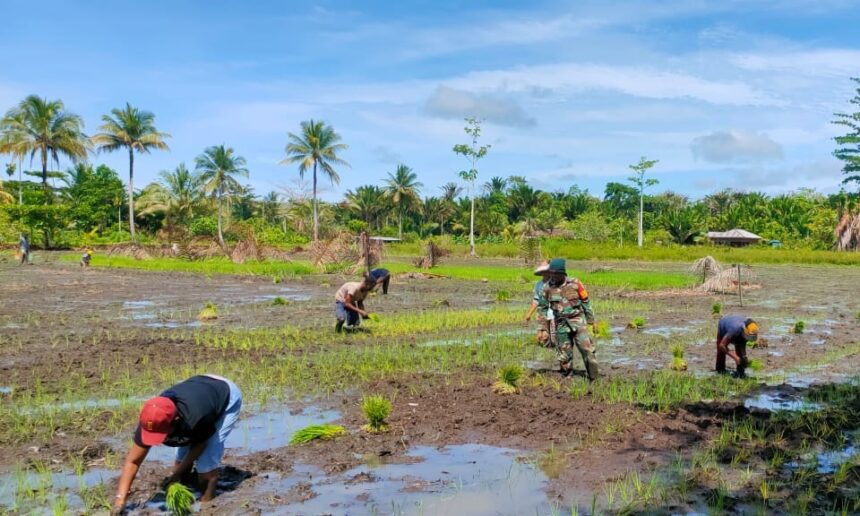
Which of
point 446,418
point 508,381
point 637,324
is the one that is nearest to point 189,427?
point 446,418

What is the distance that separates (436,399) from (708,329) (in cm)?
847

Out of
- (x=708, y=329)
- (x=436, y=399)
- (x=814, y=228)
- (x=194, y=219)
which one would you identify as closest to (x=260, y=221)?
(x=194, y=219)

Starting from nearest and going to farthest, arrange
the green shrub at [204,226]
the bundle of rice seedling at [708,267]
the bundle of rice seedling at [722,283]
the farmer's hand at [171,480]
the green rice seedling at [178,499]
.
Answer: the green rice seedling at [178,499] < the farmer's hand at [171,480] < the bundle of rice seedling at [722,283] < the bundle of rice seedling at [708,267] < the green shrub at [204,226]

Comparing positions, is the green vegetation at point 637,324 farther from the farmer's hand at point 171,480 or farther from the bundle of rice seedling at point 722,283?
the farmer's hand at point 171,480

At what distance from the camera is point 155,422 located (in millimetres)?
4609

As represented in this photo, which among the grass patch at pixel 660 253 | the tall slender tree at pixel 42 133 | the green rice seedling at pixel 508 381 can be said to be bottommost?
the green rice seedling at pixel 508 381

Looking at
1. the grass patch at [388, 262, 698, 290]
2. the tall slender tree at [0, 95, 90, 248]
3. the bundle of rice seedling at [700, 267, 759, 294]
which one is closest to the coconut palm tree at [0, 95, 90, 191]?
the tall slender tree at [0, 95, 90, 248]

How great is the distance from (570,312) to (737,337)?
2154 millimetres

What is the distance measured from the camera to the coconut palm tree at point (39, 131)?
164ft

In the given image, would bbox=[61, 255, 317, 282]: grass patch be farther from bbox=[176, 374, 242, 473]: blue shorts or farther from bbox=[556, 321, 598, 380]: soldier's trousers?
bbox=[176, 374, 242, 473]: blue shorts

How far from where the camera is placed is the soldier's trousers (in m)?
9.03

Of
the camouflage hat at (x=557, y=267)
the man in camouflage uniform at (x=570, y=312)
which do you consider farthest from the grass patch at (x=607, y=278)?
the camouflage hat at (x=557, y=267)

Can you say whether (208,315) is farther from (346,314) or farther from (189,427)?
(189,427)

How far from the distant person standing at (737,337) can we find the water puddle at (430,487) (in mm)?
4163
